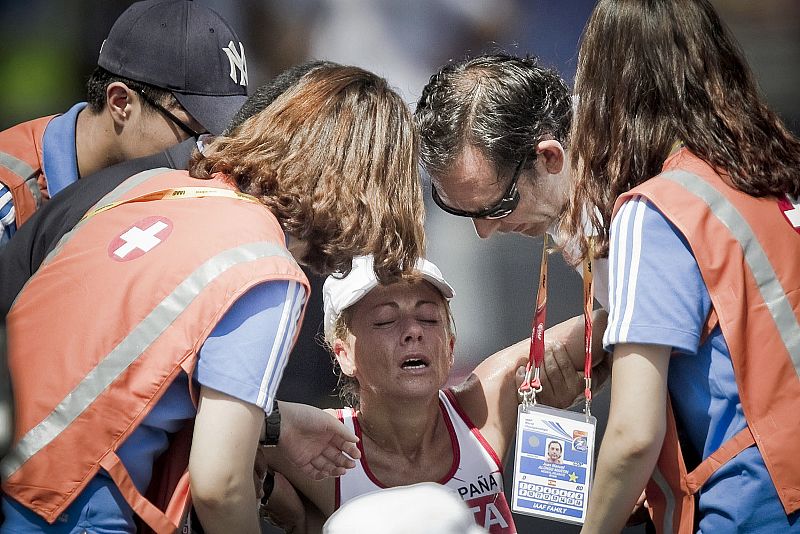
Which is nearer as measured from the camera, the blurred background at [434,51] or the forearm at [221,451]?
the forearm at [221,451]

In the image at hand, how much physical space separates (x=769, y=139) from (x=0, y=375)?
1464 millimetres

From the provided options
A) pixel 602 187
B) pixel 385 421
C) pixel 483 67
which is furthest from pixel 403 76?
pixel 602 187

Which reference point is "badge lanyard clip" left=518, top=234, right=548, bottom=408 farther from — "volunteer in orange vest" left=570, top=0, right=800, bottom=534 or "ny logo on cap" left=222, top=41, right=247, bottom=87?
"ny logo on cap" left=222, top=41, right=247, bottom=87

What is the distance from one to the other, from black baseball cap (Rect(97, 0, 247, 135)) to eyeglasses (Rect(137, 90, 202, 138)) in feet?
0.12

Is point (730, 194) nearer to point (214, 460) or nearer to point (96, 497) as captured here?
point (214, 460)

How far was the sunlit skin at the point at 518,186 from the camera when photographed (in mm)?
2594

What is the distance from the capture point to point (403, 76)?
3.43 meters

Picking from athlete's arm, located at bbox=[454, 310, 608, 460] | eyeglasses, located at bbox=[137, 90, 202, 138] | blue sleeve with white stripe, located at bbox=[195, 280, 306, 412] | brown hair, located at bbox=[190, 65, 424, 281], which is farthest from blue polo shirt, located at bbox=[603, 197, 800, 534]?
eyeglasses, located at bbox=[137, 90, 202, 138]

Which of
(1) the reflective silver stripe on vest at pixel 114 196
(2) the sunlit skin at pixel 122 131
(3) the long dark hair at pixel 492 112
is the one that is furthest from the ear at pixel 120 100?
(3) the long dark hair at pixel 492 112

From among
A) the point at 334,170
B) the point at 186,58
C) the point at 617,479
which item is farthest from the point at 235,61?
the point at 617,479

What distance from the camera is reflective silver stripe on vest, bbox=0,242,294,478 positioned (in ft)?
5.41

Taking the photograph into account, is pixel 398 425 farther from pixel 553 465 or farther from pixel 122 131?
pixel 122 131

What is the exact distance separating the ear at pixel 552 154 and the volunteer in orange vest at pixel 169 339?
2.83ft

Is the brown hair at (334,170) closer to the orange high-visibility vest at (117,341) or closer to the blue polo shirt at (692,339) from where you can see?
the orange high-visibility vest at (117,341)
